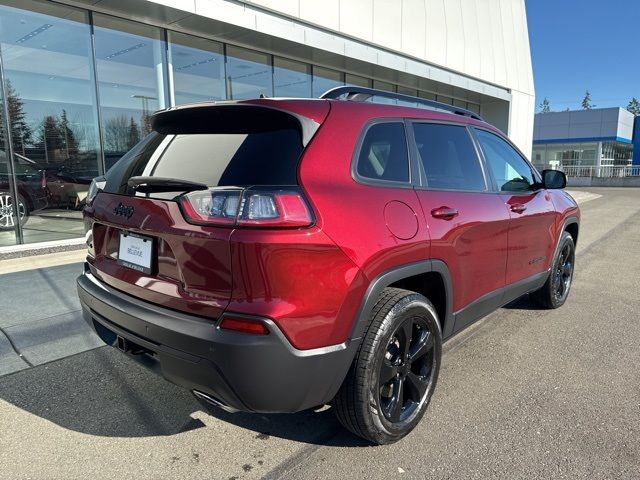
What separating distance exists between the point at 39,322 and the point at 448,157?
3761 millimetres

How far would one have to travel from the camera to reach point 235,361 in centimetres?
195

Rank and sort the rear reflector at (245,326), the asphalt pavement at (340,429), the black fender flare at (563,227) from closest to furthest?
1. the rear reflector at (245,326)
2. the asphalt pavement at (340,429)
3. the black fender flare at (563,227)

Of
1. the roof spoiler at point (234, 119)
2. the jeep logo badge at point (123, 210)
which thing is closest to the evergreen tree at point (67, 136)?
the roof spoiler at point (234, 119)

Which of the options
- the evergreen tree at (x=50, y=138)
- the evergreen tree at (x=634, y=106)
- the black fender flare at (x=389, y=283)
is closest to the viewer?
the black fender flare at (x=389, y=283)

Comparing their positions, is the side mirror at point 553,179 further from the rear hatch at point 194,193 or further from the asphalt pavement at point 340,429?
the rear hatch at point 194,193

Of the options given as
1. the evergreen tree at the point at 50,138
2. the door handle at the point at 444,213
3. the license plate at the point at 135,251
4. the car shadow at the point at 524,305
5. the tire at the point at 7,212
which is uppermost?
the evergreen tree at the point at 50,138

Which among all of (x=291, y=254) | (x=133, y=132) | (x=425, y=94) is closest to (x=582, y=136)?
(x=425, y=94)

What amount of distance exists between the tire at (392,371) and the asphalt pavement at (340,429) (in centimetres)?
15

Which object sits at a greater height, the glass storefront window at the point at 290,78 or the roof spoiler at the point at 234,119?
the glass storefront window at the point at 290,78

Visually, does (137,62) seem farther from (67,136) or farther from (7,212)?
(7,212)

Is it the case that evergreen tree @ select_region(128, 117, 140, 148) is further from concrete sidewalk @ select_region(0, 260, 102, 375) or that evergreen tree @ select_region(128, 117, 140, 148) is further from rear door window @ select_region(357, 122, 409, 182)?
rear door window @ select_region(357, 122, 409, 182)

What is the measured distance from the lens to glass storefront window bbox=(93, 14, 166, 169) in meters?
8.31

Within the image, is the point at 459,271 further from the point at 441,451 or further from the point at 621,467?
the point at 621,467

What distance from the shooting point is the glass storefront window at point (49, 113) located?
24.5 ft
